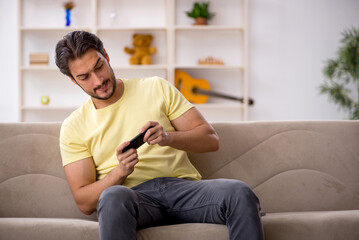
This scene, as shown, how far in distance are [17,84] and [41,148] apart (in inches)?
131

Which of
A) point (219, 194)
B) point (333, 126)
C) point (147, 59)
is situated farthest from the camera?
point (147, 59)

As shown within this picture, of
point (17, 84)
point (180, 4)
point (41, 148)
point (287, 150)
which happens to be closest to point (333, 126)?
point (287, 150)

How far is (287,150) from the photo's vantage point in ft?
6.85

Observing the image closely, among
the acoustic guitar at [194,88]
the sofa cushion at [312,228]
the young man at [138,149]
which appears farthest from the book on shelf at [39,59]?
the sofa cushion at [312,228]

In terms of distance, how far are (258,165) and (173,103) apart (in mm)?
521

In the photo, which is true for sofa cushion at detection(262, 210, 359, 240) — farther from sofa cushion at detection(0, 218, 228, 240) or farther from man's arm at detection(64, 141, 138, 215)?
man's arm at detection(64, 141, 138, 215)

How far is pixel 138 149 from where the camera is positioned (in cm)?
181

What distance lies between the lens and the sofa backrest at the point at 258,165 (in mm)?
1996

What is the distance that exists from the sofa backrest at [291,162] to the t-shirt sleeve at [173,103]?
0.28 meters

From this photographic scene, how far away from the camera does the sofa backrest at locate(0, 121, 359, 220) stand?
1996 mm

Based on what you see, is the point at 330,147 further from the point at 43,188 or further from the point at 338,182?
the point at 43,188

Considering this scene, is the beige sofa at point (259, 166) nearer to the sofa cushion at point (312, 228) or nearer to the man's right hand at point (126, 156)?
the sofa cushion at point (312, 228)

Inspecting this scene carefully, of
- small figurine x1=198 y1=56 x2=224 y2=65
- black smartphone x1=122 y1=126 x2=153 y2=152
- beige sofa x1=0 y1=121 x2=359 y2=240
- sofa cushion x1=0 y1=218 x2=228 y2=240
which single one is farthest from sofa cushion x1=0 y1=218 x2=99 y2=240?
small figurine x1=198 y1=56 x2=224 y2=65

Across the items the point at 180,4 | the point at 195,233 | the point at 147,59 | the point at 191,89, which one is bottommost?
the point at 195,233
